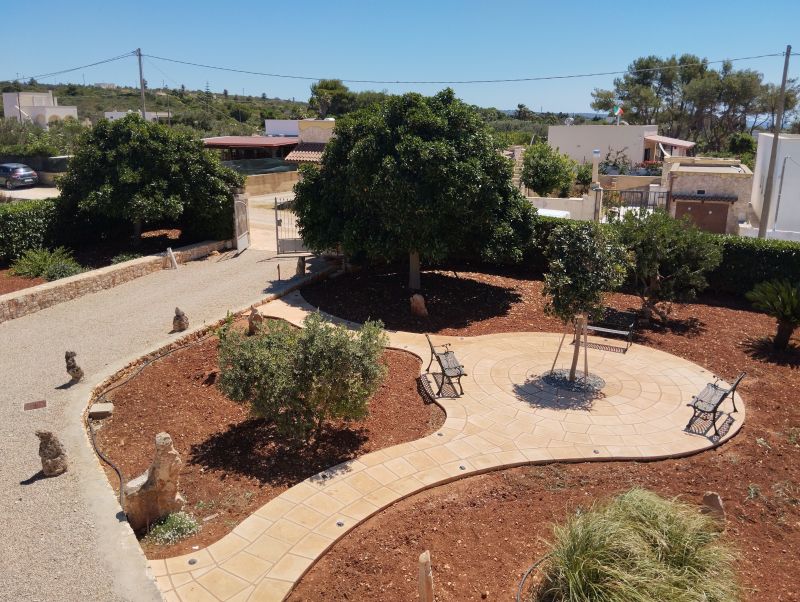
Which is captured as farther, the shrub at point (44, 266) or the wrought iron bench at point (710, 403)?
the shrub at point (44, 266)

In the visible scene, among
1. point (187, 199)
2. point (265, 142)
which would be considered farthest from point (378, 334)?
→ point (265, 142)

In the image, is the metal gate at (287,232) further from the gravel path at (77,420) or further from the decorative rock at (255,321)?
the decorative rock at (255,321)

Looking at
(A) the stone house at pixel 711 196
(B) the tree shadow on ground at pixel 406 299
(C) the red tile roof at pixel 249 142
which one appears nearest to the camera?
(B) the tree shadow on ground at pixel 406 299

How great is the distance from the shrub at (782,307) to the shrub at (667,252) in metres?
1.40

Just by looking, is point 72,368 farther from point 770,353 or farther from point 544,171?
point 544,171

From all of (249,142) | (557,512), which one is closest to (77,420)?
(557,512)

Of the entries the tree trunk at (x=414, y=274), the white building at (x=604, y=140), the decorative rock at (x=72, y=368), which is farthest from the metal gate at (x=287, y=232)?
the white building at (x=604, y=140)

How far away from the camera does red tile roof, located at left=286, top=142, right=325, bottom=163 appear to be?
3394 cm

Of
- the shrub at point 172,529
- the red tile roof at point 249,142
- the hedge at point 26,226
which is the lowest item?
the shrub at point 172,529

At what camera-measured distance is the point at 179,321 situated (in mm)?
13859

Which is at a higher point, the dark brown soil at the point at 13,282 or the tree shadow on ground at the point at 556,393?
the dark brown soil at the point at 13,282

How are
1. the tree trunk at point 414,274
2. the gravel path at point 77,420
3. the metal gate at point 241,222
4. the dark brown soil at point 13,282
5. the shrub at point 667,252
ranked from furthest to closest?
the metal gate at point 241,222
the dark brown soil at point 13,282
the tree trunk at point 414,274
the shrub at point 667,252
the gravel path at point 77,420

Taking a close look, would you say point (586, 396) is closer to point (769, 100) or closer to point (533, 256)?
point (533, 256)

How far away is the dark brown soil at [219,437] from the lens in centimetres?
812
